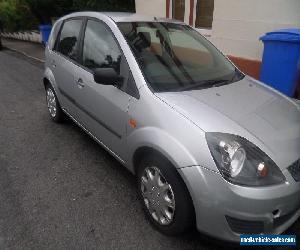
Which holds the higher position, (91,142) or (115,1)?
(115,1)

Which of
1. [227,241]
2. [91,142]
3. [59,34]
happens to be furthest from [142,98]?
[59,34]

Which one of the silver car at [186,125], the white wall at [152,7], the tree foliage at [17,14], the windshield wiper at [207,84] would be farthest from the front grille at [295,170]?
the tree foliage at [17,14]

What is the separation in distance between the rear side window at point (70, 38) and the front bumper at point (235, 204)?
238 centimetres

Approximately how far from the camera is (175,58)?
326 centimetres

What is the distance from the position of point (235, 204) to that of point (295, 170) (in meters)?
0.53

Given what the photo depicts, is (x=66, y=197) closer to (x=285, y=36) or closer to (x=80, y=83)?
(x=80, y=83)

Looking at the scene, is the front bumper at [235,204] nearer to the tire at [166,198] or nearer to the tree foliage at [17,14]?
the tire at [166,198]

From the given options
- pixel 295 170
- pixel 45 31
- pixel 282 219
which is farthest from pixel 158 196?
pixel 45 31

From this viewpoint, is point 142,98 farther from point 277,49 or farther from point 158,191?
point 277,49

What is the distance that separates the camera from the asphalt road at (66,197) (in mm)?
2662

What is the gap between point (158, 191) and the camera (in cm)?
263

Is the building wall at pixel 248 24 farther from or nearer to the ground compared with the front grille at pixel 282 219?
farther from the ground

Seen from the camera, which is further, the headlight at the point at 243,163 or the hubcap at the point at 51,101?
the hubcap at the point at 51,101

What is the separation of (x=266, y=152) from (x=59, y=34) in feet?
11.1
